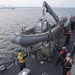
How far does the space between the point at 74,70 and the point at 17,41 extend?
411cm

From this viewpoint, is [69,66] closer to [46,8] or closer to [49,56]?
[49,56]

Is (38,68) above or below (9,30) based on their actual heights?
above

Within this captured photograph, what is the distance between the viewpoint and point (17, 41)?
986cm

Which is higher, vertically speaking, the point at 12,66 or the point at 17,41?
the point at 17,41

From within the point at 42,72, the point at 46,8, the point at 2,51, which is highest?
the point at 46,8

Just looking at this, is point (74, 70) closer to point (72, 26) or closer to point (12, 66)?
point (12, 66)

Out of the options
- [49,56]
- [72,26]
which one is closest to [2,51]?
[72,26]

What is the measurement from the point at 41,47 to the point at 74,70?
4195 mm

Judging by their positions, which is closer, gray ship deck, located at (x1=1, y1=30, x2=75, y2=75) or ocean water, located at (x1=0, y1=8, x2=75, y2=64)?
gray ship deck, located at (x1=1, y1=30, x2=75, y2=75)

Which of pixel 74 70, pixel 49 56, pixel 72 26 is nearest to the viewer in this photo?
pixel 74 70

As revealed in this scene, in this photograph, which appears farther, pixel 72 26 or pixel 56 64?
pixel 72 26

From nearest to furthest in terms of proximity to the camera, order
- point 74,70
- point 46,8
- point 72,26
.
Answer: point 74,70 < point 46,8 < point 72,26

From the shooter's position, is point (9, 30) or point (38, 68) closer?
point (38, 68)

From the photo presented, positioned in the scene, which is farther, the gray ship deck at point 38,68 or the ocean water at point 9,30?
the ocean water at point 9,30
